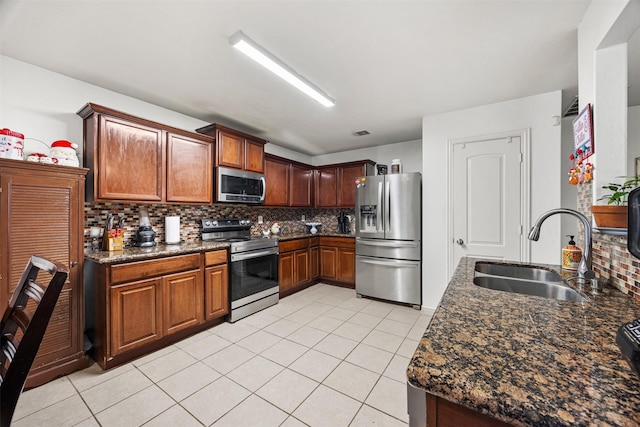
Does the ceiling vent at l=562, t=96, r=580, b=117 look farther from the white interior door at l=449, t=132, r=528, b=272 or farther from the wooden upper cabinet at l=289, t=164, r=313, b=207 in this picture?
the wooden upper cabinet at l=289, t=164, r=313, b=207

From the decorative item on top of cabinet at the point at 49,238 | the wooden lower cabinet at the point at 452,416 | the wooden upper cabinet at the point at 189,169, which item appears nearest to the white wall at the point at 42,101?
the decorative item on top of cabinet at the point at 49,238

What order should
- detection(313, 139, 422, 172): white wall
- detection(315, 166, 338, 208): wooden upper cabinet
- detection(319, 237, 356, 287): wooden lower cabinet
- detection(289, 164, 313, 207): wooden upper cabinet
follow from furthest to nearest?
detection(315, 166, 338, 208): wooden upper cabinet → detection(289, 164, 313, 207): wooden upper cabinet → detection(313, 139, 422, 172): white wall → detection(319, 237, 356, 287): wooden lower cabinet

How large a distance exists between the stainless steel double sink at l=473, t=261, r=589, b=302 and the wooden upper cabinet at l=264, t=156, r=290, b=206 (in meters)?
2.98

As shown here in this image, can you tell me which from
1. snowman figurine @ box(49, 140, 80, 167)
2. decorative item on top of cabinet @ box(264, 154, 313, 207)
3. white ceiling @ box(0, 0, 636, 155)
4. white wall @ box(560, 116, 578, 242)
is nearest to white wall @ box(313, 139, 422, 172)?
decorative item on top of cabinet @ box(264, 154, 313, 207)

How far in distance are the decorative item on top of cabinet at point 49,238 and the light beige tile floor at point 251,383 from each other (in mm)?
188

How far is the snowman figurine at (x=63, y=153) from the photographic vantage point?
2.07 meters

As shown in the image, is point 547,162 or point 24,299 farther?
point 547,162

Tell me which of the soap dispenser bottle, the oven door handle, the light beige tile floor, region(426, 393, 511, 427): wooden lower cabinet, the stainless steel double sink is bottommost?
the light beige tile floor

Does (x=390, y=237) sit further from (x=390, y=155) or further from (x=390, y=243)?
(x=390, y=155)

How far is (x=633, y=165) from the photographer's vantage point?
2.58 m

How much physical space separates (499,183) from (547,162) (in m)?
0.45

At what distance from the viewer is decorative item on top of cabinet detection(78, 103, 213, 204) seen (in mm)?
2256

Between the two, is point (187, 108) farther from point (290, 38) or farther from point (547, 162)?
point (547, 162)

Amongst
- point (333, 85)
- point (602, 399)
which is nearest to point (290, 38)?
point (333, 85)
